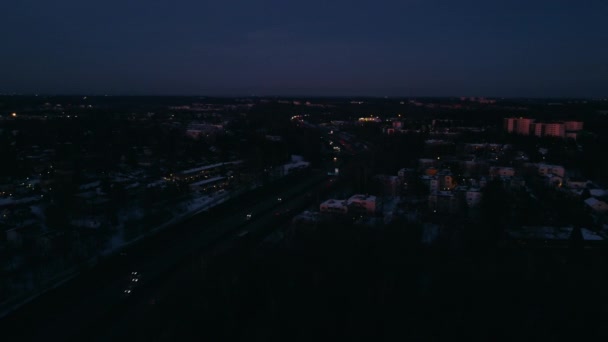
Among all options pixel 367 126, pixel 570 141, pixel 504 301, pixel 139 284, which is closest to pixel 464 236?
pixel 504 301

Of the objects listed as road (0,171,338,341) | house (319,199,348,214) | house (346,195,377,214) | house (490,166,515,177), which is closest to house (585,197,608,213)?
house (490,166,515,177)

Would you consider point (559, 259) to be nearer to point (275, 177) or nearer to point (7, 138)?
point (275, 177)

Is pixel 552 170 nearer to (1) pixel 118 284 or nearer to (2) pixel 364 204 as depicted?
(2) pixel 364 204

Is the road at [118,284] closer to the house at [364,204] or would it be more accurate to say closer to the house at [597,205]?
the house at [364,204]

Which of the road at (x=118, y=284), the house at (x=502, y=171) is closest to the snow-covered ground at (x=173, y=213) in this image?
the road at (x=118, y=284)

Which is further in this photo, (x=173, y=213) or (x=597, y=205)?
(x=597, y=205)

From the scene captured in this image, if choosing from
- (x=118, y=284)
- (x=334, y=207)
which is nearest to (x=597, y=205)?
(x=334, y=207)

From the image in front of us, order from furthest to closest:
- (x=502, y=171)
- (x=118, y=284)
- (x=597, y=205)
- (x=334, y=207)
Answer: (x=502, y=171) → (x=597, y=205) → (x=334, y=207) → (x=118, y=284)

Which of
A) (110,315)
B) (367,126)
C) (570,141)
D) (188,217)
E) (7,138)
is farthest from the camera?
(367,126)

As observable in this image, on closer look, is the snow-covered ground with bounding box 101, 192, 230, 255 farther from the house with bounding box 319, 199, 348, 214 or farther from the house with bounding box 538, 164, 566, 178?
the house with bounding box 538, 164, 566, 178
